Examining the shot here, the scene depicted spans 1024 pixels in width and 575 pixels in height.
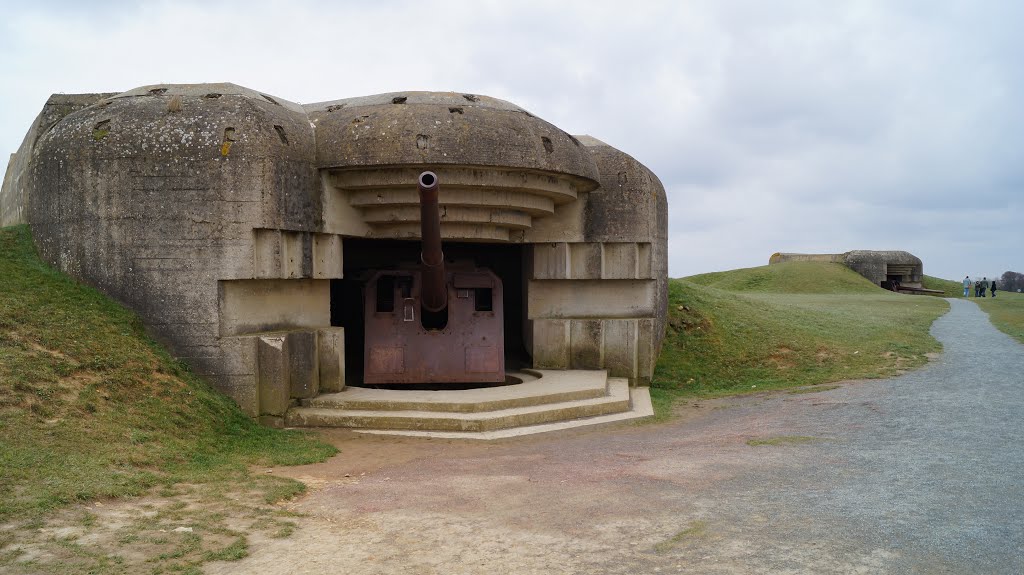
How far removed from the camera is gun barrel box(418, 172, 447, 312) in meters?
8.24

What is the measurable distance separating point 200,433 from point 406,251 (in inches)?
268

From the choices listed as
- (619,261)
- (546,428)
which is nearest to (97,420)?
(546,428)

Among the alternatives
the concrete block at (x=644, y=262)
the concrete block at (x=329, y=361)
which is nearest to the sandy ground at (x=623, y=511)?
the concrete block at (x=329, y=361)

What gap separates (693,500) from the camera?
5.27 m

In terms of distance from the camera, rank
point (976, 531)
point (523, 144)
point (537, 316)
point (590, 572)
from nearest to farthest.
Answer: point (590, 572) < point (976, 531) < point (523, 144) < point (537, 316)

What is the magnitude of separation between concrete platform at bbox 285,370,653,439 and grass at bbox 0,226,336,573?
0.76m

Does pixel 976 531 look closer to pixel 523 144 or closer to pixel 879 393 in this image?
pixel 879 393

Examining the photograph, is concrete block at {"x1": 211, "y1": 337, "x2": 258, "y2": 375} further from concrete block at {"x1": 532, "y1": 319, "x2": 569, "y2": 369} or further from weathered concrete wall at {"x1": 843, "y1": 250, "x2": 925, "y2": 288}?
weathered concrete wall at {"x1": 843, "y1": 250, "x2": 925, "y2": 288}

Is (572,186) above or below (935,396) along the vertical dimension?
above

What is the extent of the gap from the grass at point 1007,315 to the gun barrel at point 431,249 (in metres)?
10.6

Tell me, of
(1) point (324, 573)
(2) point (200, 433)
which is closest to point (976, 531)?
(1) point (324, 573)

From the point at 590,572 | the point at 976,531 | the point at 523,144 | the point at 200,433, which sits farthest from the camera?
the point at 523,144

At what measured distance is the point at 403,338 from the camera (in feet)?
36.3

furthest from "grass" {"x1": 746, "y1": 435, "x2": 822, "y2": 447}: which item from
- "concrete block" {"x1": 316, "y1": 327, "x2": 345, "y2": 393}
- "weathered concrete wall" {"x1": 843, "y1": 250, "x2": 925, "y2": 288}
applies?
"weathered concrete wall" {"x1": 843, "y1": 250, "x2": 925, "y2": 288}
